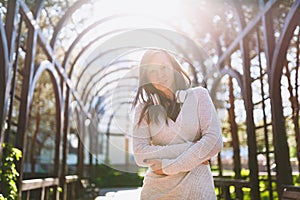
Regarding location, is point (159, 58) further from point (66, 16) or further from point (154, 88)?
point (66, 16)

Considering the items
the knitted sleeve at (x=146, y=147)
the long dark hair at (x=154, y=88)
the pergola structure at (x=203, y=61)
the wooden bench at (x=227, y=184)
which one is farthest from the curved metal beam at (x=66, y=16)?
the knitted sleeve at (x=146, y=147)

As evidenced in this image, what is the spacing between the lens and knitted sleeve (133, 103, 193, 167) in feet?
3.65

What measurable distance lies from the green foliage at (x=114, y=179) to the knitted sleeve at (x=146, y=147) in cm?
1384

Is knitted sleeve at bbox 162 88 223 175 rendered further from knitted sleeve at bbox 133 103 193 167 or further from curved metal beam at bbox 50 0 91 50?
curved metal beam at bbox 50 0 91 50

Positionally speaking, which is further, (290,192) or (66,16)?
(66,16)

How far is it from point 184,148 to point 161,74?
28cm

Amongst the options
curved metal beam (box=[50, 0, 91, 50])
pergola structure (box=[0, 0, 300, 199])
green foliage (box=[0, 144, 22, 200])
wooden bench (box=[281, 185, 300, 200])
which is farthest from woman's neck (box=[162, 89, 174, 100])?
curved metal beam (box=[50, 0, 91, 50])

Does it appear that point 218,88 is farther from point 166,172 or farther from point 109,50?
point 166,172

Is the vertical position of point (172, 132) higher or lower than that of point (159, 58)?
lower

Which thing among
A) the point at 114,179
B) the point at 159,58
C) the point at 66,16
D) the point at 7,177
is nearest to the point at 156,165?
the point at 159,58

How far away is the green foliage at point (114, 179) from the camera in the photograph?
48.6 feet

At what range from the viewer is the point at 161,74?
4.00 feet

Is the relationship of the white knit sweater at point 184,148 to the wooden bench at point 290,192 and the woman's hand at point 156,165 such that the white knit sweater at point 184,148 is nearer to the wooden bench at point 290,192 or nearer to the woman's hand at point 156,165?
the woman's hand at point 156,165

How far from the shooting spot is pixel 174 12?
20.4ft
